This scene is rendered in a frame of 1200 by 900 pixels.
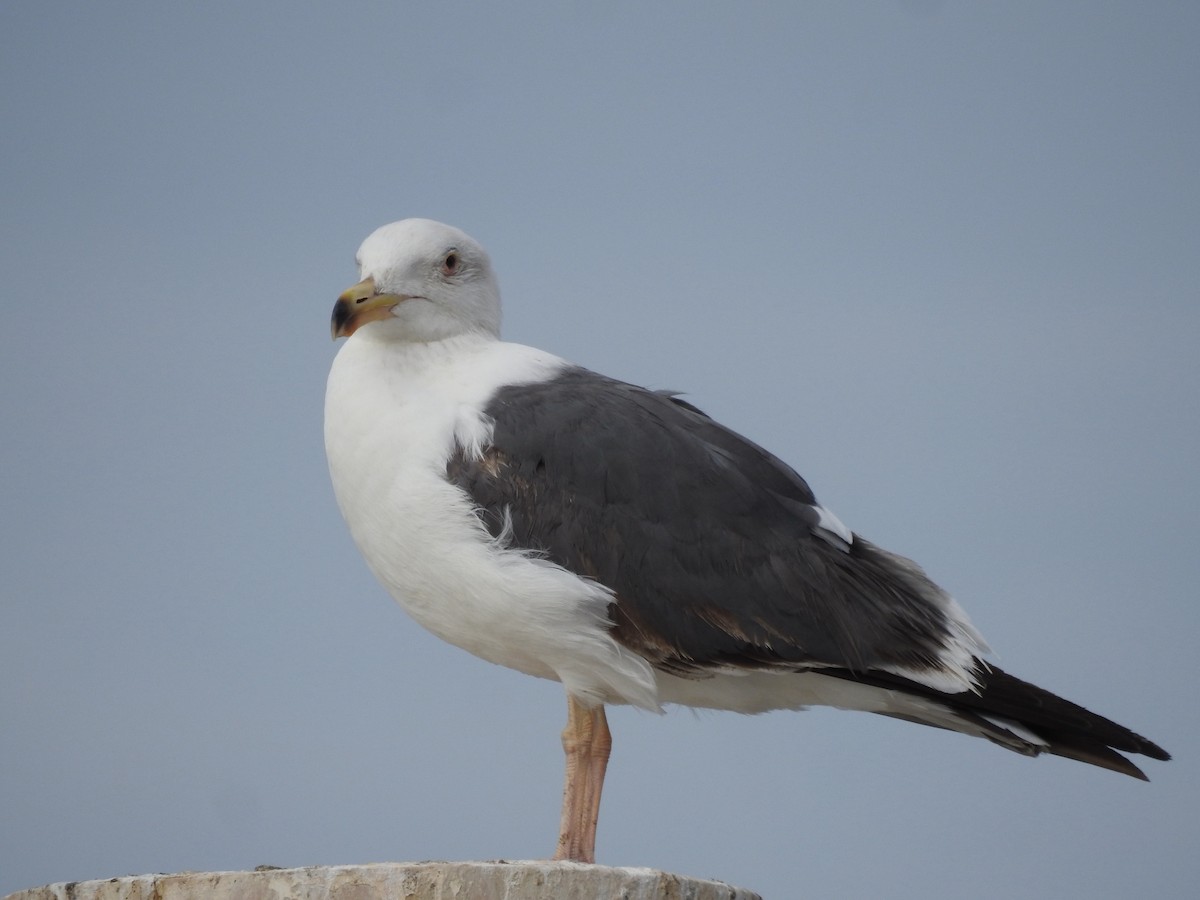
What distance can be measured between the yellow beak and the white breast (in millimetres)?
245

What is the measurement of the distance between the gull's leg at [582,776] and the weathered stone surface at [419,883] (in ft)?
3.79

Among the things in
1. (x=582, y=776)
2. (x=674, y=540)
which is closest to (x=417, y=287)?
(x=674, y=540)

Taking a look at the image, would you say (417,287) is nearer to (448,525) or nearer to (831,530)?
(448,525)

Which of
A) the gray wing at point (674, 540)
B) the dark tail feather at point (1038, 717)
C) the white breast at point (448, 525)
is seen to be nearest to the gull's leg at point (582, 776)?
the white breast at point (448, 525)

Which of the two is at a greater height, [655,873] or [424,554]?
[424,554]

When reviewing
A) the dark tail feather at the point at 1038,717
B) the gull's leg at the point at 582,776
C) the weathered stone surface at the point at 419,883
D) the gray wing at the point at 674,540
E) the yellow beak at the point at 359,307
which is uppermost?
the yellow beak at the point at 359,307

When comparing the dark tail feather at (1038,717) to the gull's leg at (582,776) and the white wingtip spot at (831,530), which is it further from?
the gull's leg at (582,776)

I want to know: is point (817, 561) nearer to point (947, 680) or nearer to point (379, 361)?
point (947, 680)

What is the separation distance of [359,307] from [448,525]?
104cm

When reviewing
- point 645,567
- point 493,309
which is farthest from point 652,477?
point 493,309

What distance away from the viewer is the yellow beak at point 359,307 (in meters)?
6.48

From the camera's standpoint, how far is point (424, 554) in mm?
6277

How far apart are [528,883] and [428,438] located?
202cm

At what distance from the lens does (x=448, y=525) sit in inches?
245
